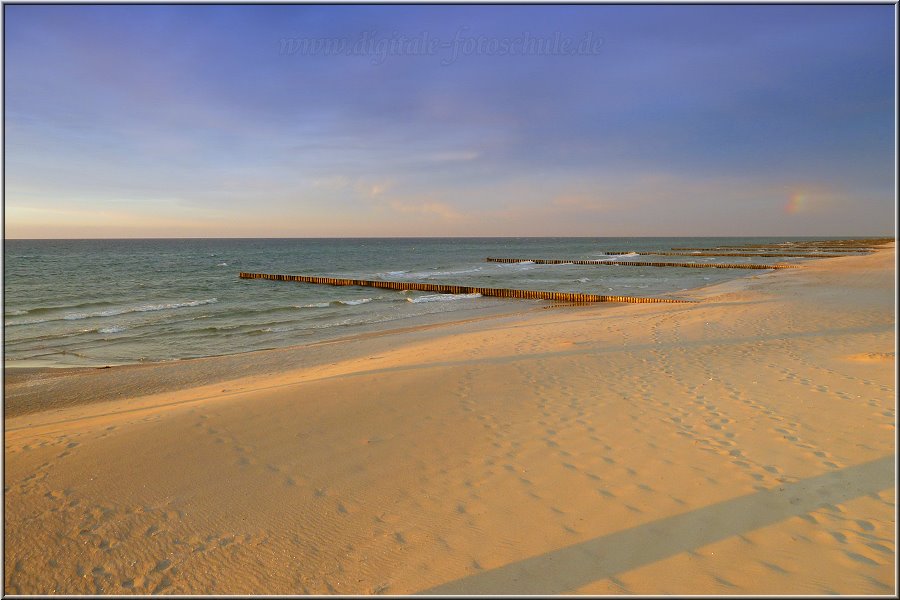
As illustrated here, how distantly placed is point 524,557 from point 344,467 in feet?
8.83

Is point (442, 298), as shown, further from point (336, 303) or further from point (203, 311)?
point (203, 311)

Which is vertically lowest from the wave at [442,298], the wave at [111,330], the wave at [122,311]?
the wave at [111,330]

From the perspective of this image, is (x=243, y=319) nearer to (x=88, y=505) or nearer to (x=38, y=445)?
(x=38, y=445)

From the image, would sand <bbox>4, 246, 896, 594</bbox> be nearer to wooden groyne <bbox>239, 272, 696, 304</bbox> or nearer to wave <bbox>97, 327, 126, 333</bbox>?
wave <bbox>97, 327, 126, 333</bbox>

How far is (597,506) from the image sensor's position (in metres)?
4.88

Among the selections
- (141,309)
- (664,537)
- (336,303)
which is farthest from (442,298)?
(664,537)

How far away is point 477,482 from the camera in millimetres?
5473

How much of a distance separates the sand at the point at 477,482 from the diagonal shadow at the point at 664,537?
0.02m

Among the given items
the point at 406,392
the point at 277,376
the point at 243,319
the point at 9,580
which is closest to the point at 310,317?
the point at 243,319

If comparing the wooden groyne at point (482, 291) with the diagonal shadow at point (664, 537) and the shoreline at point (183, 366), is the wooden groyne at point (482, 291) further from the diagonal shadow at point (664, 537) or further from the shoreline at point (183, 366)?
the diagonal shadow at point (664, 537)

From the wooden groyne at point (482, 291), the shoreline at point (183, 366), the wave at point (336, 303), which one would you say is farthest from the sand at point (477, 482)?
the wave at point (336, 303)

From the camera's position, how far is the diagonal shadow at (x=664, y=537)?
3873 millimetres

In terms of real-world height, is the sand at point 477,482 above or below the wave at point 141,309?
below

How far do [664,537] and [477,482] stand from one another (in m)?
2.04
